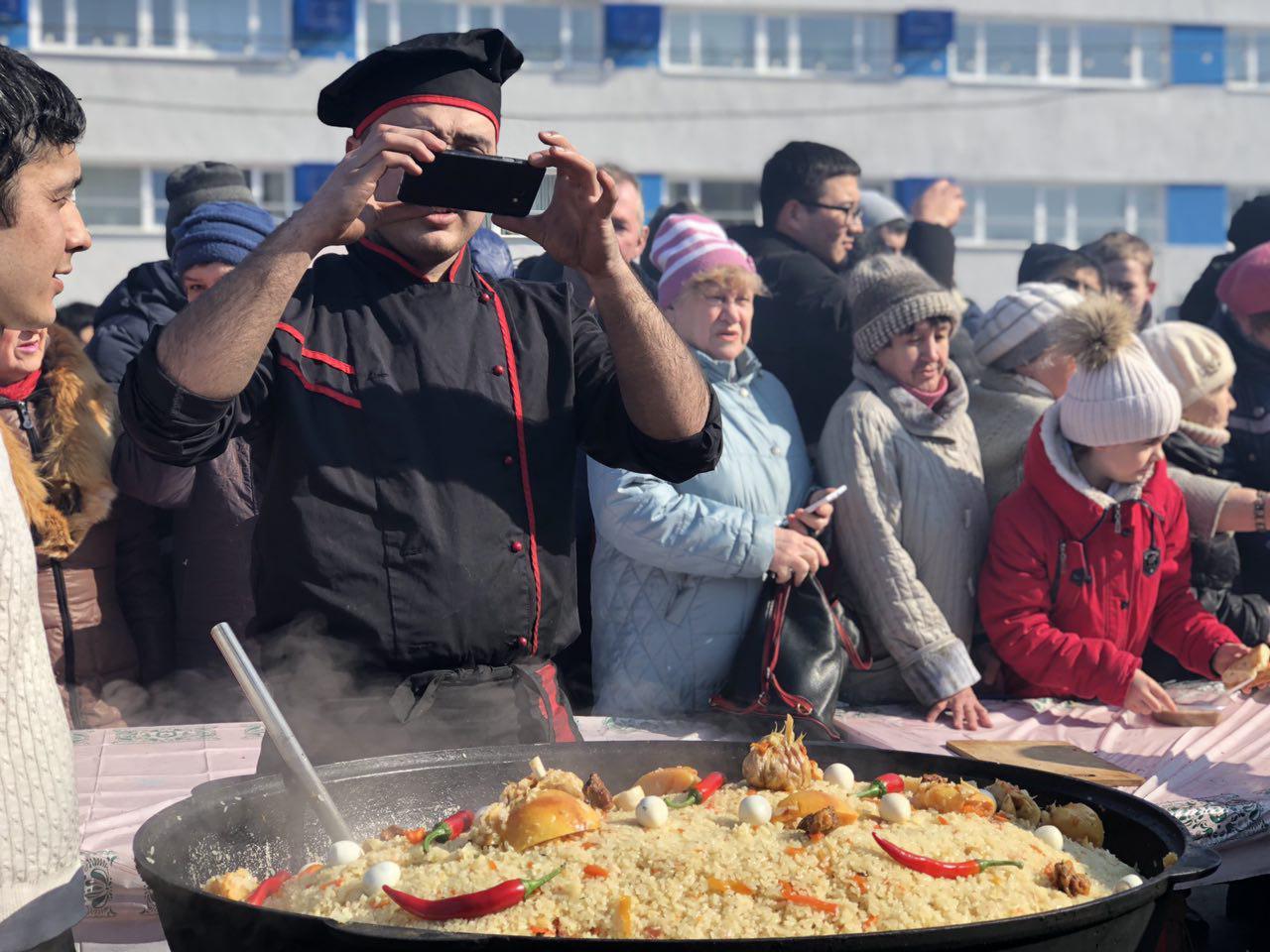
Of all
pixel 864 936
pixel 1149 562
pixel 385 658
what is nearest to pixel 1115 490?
pixel 1149 562

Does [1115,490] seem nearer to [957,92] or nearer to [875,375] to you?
[875,375]

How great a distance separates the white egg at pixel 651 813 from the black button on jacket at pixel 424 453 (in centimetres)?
53

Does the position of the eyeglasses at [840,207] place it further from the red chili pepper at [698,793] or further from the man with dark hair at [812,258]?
the red chili pepper at [698,793]

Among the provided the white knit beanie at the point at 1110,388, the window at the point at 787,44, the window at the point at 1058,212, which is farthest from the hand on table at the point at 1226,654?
the window at the point at 1058,212

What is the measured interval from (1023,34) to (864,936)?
93.0ft

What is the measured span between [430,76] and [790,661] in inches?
93.0

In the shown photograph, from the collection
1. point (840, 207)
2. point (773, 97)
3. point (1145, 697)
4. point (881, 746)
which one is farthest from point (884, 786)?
point (773, 97)

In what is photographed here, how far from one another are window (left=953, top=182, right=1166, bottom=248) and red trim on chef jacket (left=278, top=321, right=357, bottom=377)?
25359mm

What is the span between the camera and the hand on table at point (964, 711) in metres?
4.62

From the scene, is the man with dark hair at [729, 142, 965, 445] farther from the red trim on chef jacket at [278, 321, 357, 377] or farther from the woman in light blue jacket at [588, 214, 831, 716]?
the red trim on chef jacket at [278, 321, 357, 377]

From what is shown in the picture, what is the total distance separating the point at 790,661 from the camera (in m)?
4.35

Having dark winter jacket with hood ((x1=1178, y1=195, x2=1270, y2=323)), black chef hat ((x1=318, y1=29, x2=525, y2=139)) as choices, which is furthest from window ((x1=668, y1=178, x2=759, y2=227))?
black chef hat ((x1=318, y1=29, x2=525, y2=139))

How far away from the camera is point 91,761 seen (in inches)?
154

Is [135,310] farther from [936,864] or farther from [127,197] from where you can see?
[127,197]
